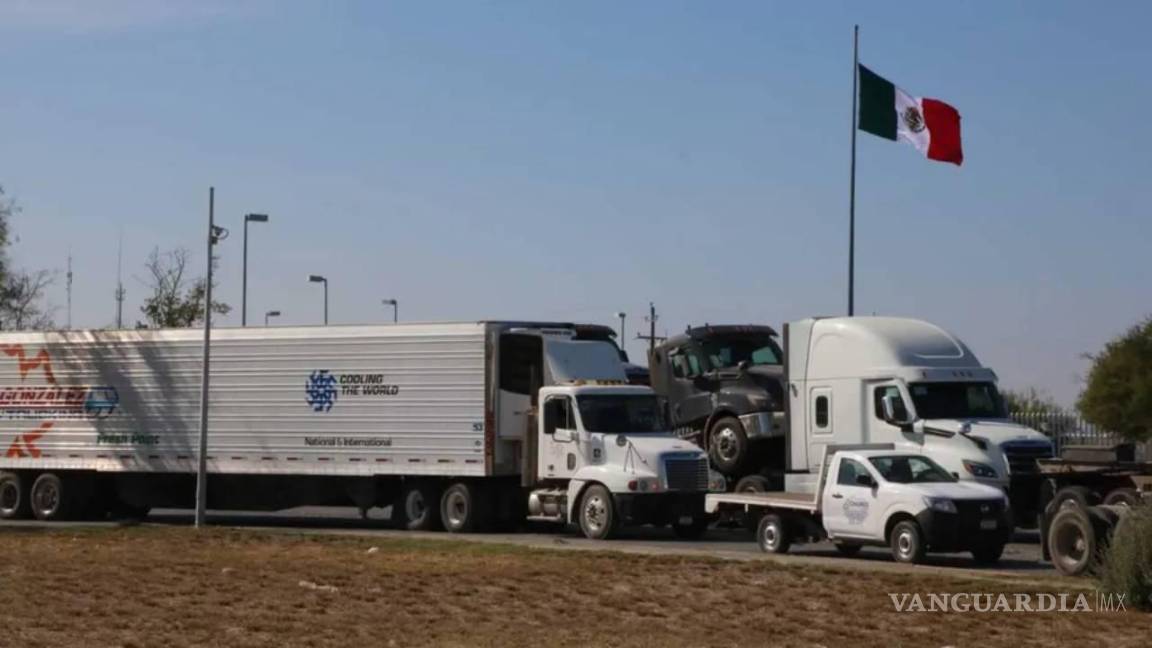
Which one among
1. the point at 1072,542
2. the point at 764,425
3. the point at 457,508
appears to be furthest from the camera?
the point at 457,508

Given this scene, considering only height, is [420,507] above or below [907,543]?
above

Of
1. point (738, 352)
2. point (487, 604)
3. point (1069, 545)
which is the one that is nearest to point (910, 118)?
point (738, 352)

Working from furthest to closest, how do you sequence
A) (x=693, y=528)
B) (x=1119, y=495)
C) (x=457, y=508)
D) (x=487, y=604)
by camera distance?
(x=457, y=508) → (x=693, y=528) → (x=1119, y=495) → (x=487, y=604)

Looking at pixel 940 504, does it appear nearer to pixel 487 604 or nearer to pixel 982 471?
pixel 982 471

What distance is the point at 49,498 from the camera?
3669 centimetres

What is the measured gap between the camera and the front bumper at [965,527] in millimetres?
23469

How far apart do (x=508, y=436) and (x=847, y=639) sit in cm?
1563

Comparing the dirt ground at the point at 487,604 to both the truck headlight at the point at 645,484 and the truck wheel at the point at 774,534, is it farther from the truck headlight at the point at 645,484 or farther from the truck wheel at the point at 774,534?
the truck headlight at the point at 645,484

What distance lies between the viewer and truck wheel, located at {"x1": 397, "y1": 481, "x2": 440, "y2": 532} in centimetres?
3231

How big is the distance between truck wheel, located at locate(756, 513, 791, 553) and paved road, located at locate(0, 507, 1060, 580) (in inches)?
6.4

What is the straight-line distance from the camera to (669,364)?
33.8 m

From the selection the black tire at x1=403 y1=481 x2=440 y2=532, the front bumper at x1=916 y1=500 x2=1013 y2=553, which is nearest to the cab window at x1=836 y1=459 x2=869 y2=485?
the front bumper at x1=916 y1=500 x2=1013 y2=553

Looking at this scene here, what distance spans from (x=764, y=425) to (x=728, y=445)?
0.90m

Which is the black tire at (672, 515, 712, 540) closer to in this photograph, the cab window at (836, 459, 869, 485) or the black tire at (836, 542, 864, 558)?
the black tire at (836, 542, 864, 558)
